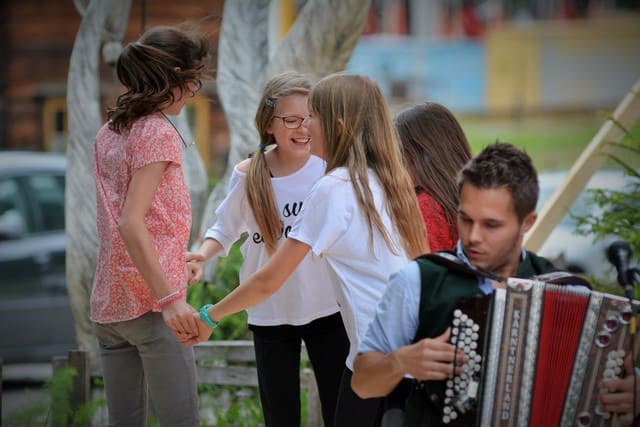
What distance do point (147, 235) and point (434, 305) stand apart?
1296 mm

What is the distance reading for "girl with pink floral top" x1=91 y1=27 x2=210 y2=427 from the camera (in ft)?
12.1

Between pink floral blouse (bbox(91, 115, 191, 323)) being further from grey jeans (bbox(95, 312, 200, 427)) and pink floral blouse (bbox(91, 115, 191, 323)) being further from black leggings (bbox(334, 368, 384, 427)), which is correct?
black leggings (bbox(334, 368, 384, 427))

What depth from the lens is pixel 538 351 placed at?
259 centimetres

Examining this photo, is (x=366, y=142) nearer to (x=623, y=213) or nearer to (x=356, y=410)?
(x=356, y=410)

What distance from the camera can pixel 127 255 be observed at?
3766 millimetres

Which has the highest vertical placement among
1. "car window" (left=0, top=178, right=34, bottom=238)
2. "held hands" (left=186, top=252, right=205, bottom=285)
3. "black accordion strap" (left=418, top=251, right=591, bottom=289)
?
"black accordion strap" (left=418, top=251, right=591, bottom=289)

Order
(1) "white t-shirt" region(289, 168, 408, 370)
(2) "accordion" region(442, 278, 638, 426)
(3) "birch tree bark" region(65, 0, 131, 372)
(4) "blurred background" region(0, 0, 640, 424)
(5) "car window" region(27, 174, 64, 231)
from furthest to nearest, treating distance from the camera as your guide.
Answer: (5) "car window" region(27, 174, 64, 231), (4) "blurred background" region(0, 0, 640, 424), (3) "birch tree bark" region(65, 0, 131, 372), (1) "white t-shirt" region(289, 168, 408, 370), (2) "accordion" region(442, 278, 638, 426)

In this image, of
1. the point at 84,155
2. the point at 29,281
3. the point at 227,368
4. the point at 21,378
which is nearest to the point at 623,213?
the point at 227,368

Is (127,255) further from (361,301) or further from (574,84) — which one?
(574,84)

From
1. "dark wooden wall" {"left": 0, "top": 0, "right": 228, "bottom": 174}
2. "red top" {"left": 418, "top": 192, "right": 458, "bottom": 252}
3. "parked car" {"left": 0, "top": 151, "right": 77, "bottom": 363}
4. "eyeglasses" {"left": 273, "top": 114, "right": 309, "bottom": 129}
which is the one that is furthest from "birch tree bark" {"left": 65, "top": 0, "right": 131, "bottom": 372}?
"dark wooden wall" {"left": 0, "top": 0, "right": 228, "bottom": 174}

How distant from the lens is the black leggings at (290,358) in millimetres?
4117

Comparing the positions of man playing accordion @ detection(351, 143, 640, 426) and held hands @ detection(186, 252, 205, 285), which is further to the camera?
held hands @ detection(186, 252, 205, 285)

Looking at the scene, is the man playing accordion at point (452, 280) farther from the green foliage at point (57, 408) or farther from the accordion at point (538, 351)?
the green foliage at point (57, 408)

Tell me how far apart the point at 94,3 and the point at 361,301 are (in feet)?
13.2
